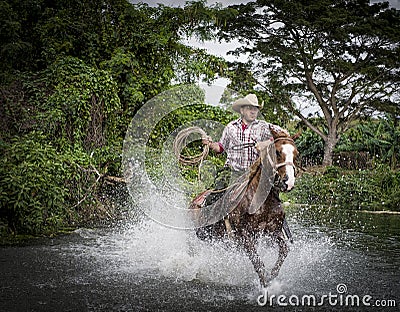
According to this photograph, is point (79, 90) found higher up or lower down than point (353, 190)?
higher up

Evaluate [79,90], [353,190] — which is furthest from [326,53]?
[79,90]

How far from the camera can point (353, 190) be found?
63.7ft

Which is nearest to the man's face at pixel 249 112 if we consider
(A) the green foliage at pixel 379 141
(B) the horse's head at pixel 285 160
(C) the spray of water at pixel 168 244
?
(B) the horse's head at pixel 285 160

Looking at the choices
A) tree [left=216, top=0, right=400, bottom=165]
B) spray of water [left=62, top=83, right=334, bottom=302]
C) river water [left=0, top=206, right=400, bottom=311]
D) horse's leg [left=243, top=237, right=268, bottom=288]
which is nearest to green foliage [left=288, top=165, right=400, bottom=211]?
tree [left=216, top=0, right=400, bottom=165]

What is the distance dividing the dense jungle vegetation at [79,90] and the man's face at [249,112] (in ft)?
15.7

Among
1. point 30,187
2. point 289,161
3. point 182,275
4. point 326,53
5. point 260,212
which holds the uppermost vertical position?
point 326,53

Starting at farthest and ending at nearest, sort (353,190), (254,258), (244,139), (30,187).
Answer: (353,190) < (30,187) < (244,139) < (254,258)

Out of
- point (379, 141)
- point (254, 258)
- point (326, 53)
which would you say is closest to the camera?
point (254, 258)

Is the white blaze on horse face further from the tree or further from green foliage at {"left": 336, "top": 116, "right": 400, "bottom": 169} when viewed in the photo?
the tree

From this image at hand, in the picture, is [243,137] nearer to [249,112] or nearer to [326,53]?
[249,112]

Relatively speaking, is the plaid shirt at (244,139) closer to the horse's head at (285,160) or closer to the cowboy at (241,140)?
the cowboy at (241,140)

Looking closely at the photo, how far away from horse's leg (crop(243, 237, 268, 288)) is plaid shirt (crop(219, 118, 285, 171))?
3.67 feet

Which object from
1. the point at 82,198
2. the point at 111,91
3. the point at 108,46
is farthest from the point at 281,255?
the point at 108,46

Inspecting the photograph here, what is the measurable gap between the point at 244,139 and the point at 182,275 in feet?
7.03
